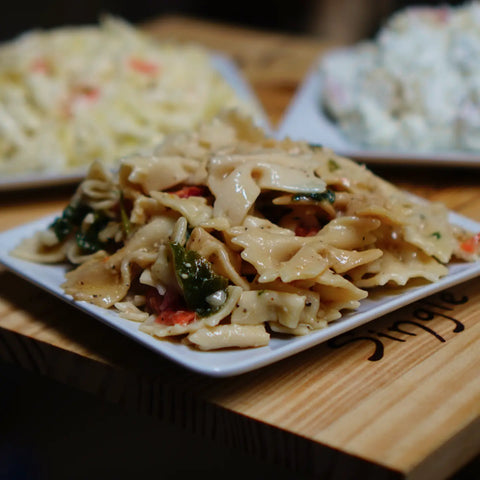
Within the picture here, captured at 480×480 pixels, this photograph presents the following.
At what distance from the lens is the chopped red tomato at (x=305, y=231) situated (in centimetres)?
194

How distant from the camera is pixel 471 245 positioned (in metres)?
2.04

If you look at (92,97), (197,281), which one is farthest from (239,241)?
(92,97)

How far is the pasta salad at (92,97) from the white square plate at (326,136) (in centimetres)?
27

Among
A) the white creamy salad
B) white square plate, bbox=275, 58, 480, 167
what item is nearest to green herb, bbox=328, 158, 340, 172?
white square plate, bbox=275, 58, 480, 167

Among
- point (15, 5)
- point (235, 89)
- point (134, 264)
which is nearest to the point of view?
point (134, 264)

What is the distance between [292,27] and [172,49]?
6.20 meters

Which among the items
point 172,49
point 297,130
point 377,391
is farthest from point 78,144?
point 377,391

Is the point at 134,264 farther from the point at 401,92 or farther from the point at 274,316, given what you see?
the point at 401,92

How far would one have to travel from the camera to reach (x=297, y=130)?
136 inches

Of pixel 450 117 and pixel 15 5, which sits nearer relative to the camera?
pixel 450 117

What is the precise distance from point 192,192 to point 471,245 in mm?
864

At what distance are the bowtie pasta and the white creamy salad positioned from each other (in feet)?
3.37

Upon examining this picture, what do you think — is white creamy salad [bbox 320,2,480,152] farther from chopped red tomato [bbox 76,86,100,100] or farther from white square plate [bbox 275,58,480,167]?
chopped red tomato [bbox 76,86,100,100]

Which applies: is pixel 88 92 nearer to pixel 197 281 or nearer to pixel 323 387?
pixel 197 281
